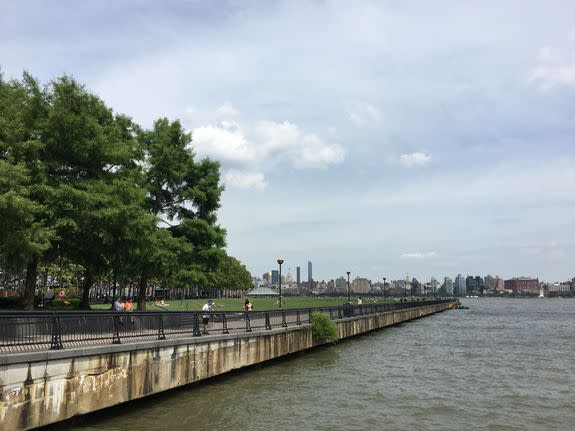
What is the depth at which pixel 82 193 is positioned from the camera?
73.7 ft

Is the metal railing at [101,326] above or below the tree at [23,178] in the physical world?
below

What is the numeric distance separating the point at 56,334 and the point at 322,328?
20.4m

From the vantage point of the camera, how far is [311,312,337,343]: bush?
99.3 feet

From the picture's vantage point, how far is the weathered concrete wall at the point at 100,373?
10617 millimetres

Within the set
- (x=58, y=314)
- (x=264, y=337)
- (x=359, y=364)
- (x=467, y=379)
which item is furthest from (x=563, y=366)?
(x=58, y=314)

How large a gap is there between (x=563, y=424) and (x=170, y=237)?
24.0 meters

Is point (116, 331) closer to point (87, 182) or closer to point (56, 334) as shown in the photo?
point (56, 334)

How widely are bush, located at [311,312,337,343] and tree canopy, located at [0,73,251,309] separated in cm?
794

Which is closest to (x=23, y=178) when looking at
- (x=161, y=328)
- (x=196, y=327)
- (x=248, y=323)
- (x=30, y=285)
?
(x=30, y=285)

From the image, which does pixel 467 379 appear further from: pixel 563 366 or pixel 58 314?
pixel 58 314

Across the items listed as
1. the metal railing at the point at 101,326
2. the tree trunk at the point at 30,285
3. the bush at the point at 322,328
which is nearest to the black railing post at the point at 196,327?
the metal railing at the point at 101,326

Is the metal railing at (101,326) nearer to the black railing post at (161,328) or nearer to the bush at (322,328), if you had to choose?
the black railing post at (161,328)

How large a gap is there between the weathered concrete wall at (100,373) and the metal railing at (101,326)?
55 cm

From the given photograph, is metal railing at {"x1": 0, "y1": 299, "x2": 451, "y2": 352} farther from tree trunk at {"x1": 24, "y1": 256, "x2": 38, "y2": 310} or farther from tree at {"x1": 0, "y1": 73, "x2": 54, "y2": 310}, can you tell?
tree trunk at {"x1": 24, "y1": 256, "x2": 38, "y2": 310}
